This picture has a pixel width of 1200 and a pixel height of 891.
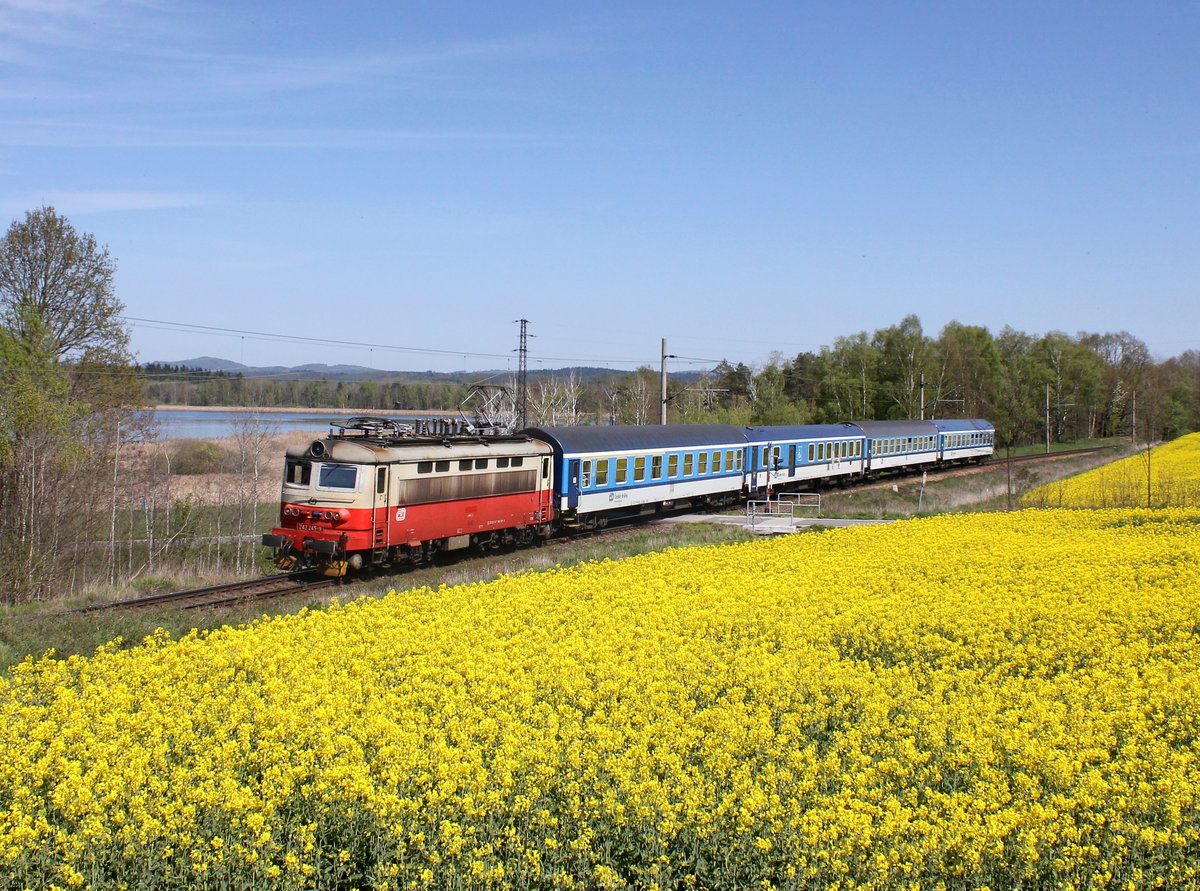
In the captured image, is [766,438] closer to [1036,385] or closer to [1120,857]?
[1120,857]

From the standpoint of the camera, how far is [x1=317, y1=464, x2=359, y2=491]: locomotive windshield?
78.6ft

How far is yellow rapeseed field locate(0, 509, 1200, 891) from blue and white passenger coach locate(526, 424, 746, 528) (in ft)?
56.4

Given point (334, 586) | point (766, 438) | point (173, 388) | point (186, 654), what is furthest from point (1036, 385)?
point (186, 654)

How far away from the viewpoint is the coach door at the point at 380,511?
24312mm

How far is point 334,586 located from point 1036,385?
326 feet

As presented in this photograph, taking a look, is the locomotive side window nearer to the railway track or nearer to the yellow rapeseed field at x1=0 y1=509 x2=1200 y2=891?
the railway track

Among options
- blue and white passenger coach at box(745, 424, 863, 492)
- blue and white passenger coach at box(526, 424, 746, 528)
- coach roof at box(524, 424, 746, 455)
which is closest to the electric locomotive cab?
blue and white passenger coach at box(526, 424, 746, 528)

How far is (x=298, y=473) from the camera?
985 inches

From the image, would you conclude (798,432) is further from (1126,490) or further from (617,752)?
(617,752)

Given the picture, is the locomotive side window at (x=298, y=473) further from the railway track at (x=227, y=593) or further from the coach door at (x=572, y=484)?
the coach door at (x=572, y=484)

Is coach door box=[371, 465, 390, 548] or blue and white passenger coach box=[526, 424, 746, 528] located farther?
blue and white passenger coach box=[526, 424, 746, 528]

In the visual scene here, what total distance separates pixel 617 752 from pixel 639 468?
27251 millimetres

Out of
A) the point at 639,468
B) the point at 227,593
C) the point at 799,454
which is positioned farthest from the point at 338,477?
the point at 799,454

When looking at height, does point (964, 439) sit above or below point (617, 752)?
above
